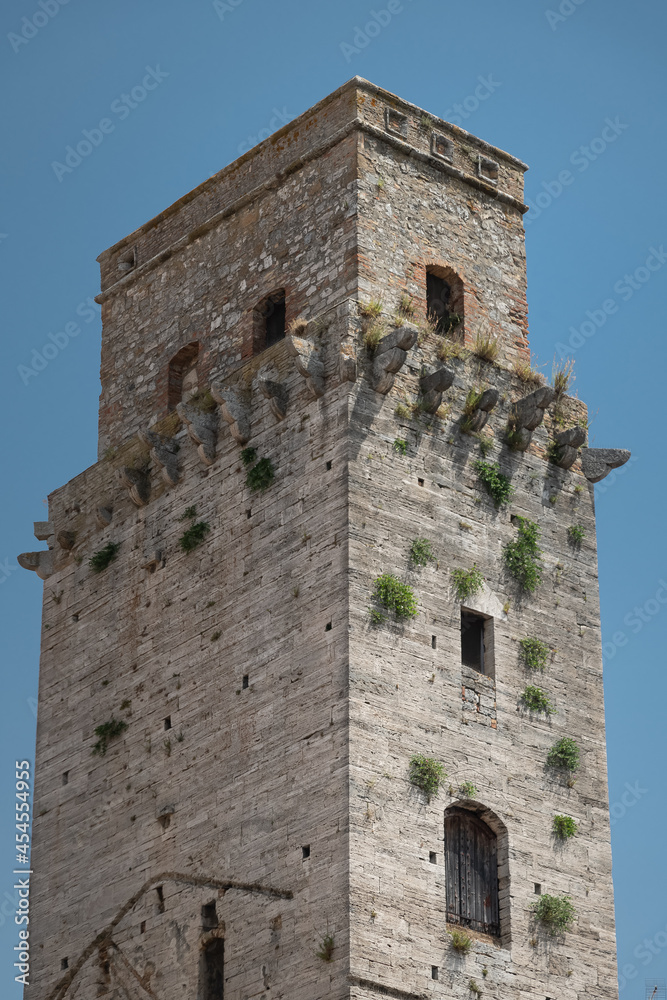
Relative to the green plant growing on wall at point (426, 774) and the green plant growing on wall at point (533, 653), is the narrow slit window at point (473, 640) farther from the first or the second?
the green plant growing on wall at point (426, 774)

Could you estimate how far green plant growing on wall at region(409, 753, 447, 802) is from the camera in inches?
1183

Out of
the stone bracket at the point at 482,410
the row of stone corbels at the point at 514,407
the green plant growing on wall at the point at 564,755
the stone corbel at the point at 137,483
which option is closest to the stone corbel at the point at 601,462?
the row of stone corbels at the point at 514,407

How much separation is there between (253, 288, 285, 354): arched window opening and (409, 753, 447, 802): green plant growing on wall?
24.1 feet

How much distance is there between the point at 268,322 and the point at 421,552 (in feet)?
17.0

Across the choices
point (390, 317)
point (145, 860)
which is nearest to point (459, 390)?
Answer: point (390, 317)

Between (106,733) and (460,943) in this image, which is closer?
(460,943)

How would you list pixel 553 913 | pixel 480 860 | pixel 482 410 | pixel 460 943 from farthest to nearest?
pixel 482 410 → pixel 553 913 → pixel 480 860 → pixel 460 943

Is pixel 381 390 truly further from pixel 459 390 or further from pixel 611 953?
pixel 611 953

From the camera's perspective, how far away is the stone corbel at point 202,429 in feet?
111

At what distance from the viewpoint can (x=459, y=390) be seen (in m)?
33.4

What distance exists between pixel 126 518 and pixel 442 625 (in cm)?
607

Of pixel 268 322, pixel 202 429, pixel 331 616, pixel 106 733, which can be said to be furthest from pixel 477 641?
pixel 268 322

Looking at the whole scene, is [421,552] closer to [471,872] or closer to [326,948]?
[471,872]

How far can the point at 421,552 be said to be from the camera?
3159 cm
